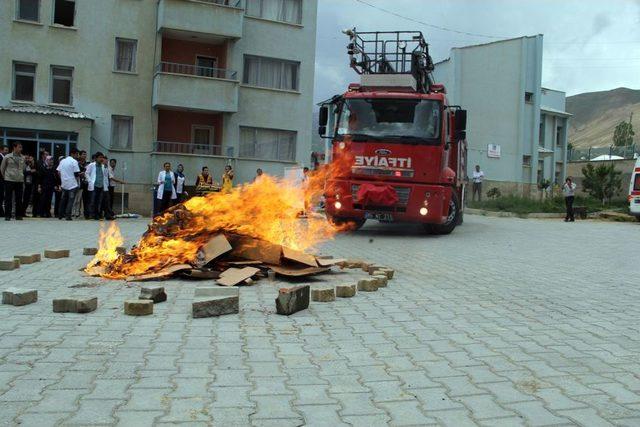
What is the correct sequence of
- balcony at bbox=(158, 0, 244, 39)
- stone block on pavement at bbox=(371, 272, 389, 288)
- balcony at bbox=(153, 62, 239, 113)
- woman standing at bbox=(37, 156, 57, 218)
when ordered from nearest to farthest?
1. stone block on pavement at bbox=(371, 272, 389, 288)
2. woman standing at bbox=(37, 156, 57, 218)
3. balcony at bbox=(153, 62, 239, 113)
4. balcony at bbox=(158, 0, 244, 39)

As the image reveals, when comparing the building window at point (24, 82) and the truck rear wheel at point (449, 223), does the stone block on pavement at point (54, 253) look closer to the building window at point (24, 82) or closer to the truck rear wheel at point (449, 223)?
the truck rear wheel at point (449, 223)

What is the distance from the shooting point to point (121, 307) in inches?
221

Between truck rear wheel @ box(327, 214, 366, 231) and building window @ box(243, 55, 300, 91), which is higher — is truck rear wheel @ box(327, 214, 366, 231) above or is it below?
below

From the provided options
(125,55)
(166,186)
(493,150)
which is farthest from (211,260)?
(493,150)

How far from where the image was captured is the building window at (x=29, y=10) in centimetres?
2435

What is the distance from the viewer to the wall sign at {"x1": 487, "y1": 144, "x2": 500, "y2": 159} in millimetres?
40562

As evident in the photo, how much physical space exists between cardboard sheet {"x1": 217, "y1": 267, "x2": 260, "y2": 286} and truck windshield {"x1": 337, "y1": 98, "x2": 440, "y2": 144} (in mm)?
7137

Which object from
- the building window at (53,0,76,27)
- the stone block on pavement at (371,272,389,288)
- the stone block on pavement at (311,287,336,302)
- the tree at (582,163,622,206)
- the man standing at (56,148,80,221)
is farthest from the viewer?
the tree at (582,163,622,206)

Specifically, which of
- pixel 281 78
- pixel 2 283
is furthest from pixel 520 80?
pixel 2 283

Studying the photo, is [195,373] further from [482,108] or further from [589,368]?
[482,108]

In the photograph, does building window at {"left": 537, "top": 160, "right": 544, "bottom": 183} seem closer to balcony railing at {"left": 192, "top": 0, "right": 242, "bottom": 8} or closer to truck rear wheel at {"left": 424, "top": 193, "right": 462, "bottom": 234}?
balcony railing at {"left": 192, "top": 0, "right": 242, "bottom": 8}

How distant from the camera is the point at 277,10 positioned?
93.8ft

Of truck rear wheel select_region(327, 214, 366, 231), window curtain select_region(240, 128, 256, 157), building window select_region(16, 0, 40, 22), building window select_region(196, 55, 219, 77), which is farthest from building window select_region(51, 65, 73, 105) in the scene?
truck rear wheel select_region(327, 214, 366, 231)

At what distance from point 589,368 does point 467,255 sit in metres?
7.12
